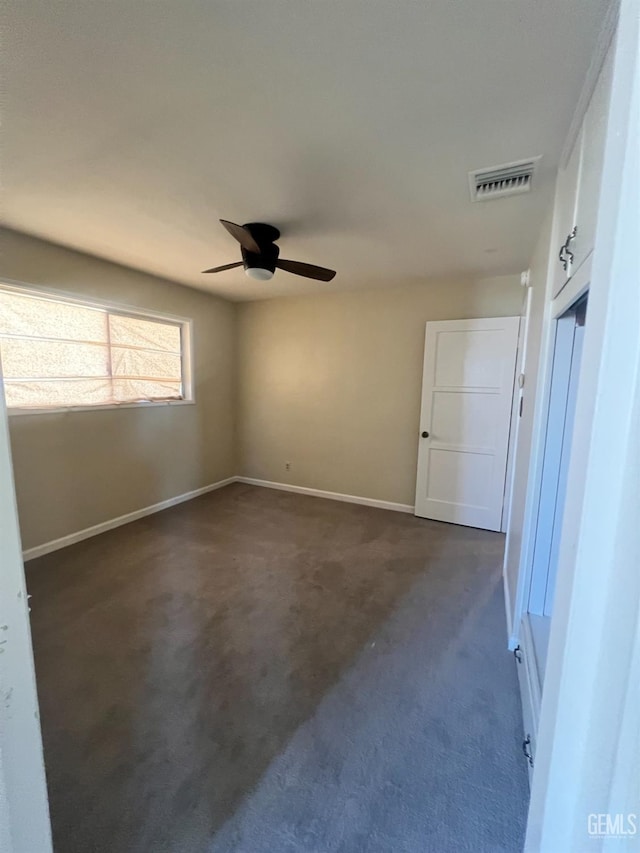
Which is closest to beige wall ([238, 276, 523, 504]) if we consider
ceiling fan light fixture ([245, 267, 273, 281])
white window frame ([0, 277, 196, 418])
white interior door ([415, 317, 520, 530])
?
white interior door ([415, 317, 520, 530])

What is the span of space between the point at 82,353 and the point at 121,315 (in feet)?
1.83

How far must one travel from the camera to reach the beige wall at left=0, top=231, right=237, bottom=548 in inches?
110

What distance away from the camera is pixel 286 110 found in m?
1.39

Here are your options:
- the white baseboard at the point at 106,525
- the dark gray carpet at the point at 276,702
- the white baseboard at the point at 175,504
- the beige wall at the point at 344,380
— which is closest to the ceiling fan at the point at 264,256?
the beige wall at the point at 344,380

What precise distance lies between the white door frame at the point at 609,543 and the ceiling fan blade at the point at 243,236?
70.4 inches

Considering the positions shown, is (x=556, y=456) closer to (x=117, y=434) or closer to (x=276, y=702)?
(x=276, y=702)

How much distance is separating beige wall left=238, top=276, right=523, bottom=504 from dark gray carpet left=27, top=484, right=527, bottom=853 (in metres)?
1.45

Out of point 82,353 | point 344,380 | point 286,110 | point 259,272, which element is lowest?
point 344,380

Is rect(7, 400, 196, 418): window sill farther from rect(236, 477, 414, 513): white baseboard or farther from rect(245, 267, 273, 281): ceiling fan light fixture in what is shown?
rect(245, 267, 273, 281): ceiling fan light fixture

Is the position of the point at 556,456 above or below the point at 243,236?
below

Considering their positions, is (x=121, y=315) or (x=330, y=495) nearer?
(x=121, y=315)

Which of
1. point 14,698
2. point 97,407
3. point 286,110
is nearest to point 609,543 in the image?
point 14,698

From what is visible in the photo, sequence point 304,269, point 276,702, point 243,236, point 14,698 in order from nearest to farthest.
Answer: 1. point 14,698
2. point 276,702
3. point 243,236
4. point 304,269

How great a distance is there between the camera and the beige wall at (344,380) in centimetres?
383
